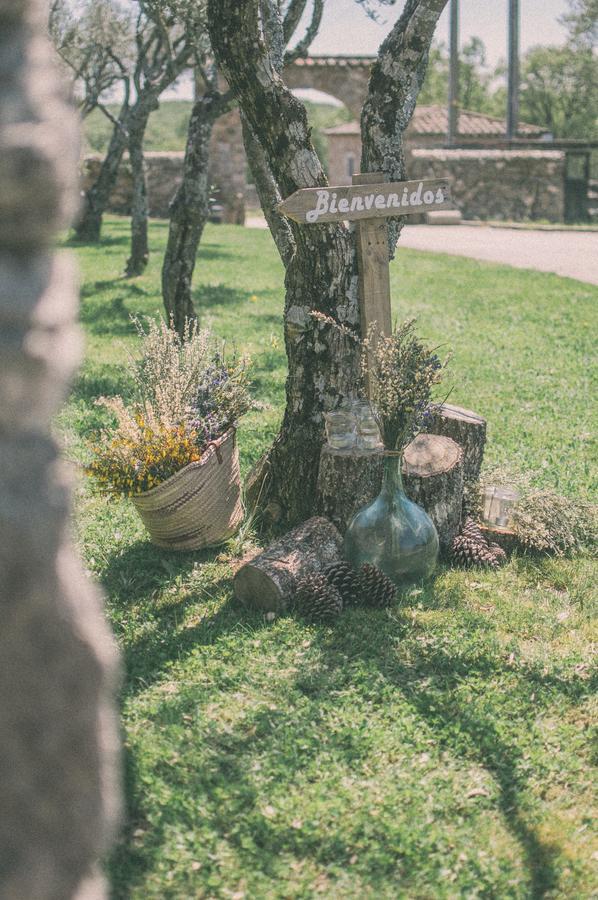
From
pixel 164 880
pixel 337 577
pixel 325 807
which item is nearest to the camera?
pixel 164 880

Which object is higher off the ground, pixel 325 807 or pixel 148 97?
pixel 148 97

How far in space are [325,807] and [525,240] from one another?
64.9 ft

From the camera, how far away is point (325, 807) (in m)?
2.79

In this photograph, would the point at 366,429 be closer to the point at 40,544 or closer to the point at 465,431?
the point at 465,431

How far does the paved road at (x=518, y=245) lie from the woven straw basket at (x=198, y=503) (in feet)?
36.0

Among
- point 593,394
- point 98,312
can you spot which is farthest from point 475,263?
point 593,394

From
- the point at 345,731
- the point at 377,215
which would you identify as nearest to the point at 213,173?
the point at 377,215

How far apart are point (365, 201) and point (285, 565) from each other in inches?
68.0

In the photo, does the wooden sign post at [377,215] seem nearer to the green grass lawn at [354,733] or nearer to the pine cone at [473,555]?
the pine cone at [473,555]

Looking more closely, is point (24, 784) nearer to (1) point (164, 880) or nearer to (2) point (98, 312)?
(1) point (164, 880)

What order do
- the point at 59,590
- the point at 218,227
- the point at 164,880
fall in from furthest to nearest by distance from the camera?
the point at 218,227 < the point at 164,880 < the point at 59,590

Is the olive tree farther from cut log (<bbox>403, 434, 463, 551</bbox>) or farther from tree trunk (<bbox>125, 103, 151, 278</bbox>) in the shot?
tree trunk (<bbox>125, 103, 151, 278</bbox>)

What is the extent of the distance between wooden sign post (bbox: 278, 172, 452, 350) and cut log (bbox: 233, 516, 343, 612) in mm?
1013

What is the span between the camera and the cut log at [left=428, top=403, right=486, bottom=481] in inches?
184
